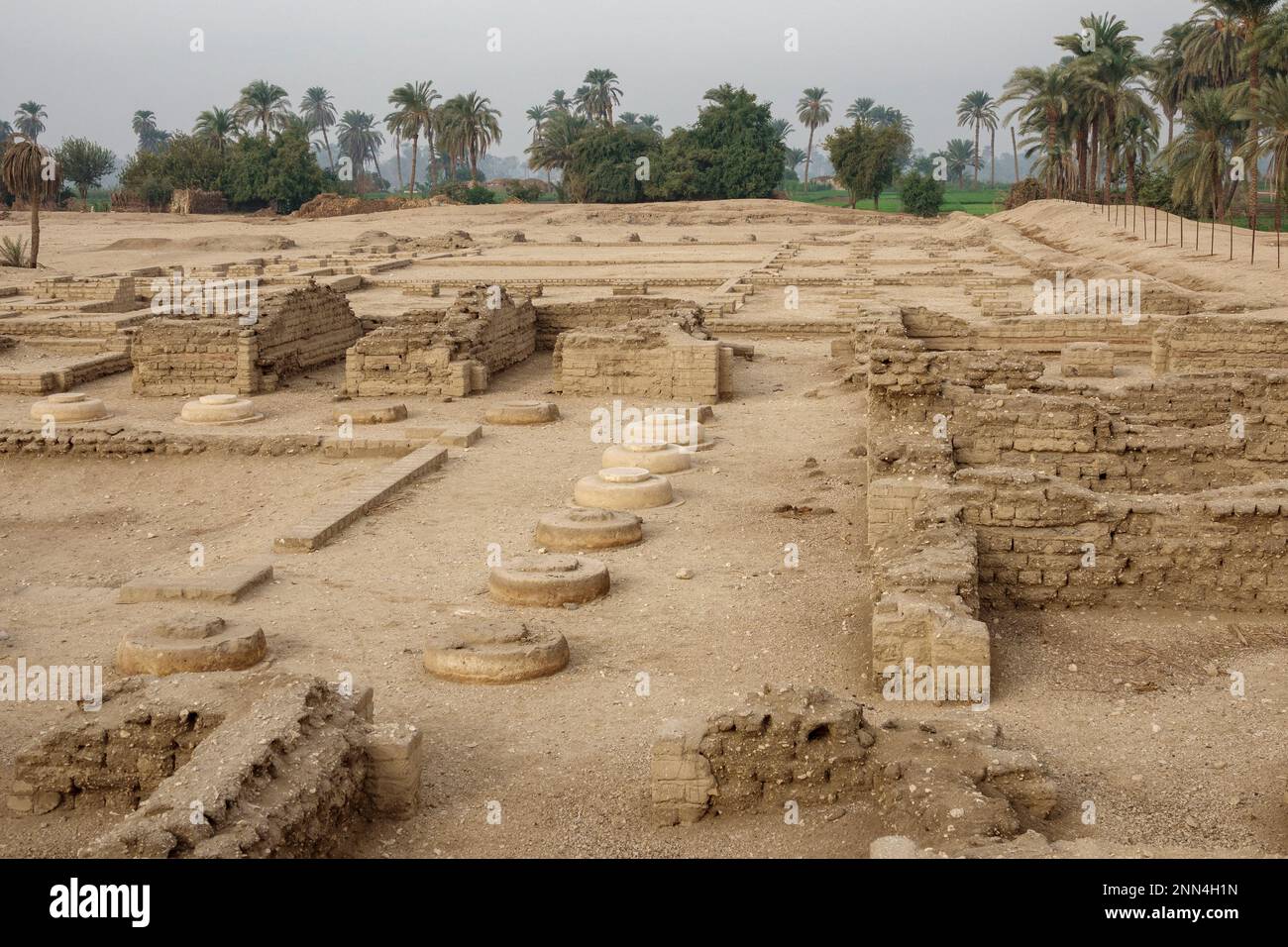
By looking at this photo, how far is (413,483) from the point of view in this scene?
12711 mm

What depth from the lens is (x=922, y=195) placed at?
69.4m

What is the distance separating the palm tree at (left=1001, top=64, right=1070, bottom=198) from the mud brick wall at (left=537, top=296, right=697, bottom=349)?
42706 millimetres

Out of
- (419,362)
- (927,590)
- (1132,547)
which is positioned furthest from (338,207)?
(927,590)

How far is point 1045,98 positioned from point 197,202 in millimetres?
42411

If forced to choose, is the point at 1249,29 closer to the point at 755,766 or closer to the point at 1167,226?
the point at 1167,226

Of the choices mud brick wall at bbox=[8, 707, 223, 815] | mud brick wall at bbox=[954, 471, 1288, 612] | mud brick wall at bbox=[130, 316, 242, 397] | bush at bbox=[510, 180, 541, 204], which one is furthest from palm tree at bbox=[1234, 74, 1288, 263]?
bush at bbox=[510, 180, 541, 204]

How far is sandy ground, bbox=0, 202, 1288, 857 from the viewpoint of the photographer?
5.86 m

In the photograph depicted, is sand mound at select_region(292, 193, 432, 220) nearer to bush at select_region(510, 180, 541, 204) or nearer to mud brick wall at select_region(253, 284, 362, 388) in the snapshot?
bush at select_region(510, 180, 541, 204)

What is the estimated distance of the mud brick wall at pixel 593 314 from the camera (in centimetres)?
2198

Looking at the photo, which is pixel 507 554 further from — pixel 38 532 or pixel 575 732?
pixel 38 532

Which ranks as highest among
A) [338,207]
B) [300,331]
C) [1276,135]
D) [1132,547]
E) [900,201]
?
[900,201]

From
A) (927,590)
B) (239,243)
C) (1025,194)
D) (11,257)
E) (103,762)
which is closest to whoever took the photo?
(103,762)

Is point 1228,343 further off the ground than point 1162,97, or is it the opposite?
point 1162,97

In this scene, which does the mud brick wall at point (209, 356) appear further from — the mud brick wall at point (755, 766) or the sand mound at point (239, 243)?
the sand mound at point (239, 243)
